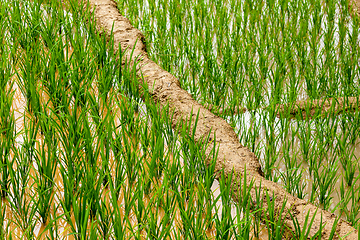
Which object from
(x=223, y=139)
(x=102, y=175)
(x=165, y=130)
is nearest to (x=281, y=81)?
(x=223, y=139)

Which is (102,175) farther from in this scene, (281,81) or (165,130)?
(281,81)

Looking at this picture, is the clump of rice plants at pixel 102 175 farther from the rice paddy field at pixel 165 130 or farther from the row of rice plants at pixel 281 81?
the row of rice plants at pixel 281 81

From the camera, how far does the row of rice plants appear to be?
188 cm

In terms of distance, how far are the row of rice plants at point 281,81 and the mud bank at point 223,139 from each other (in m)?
0.08

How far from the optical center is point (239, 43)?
2.85 meters

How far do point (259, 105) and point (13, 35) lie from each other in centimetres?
169

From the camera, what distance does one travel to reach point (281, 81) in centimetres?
244

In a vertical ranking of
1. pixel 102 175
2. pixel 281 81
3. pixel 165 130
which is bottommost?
pixel 102 175

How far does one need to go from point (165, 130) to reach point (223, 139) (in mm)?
317

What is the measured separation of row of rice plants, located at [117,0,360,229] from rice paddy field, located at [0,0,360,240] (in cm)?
1

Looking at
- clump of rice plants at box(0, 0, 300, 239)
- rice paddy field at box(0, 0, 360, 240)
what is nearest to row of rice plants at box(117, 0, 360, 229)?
rice paddy field at box(0, 0, 360, 240)

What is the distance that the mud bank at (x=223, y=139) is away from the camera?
160 cm

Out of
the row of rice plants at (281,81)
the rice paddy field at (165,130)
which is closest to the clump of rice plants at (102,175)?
the rice paddy field at (165,130)

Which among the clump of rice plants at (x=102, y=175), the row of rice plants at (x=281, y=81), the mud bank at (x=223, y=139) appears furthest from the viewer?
the row of rice plants at (x=281, y=81)
